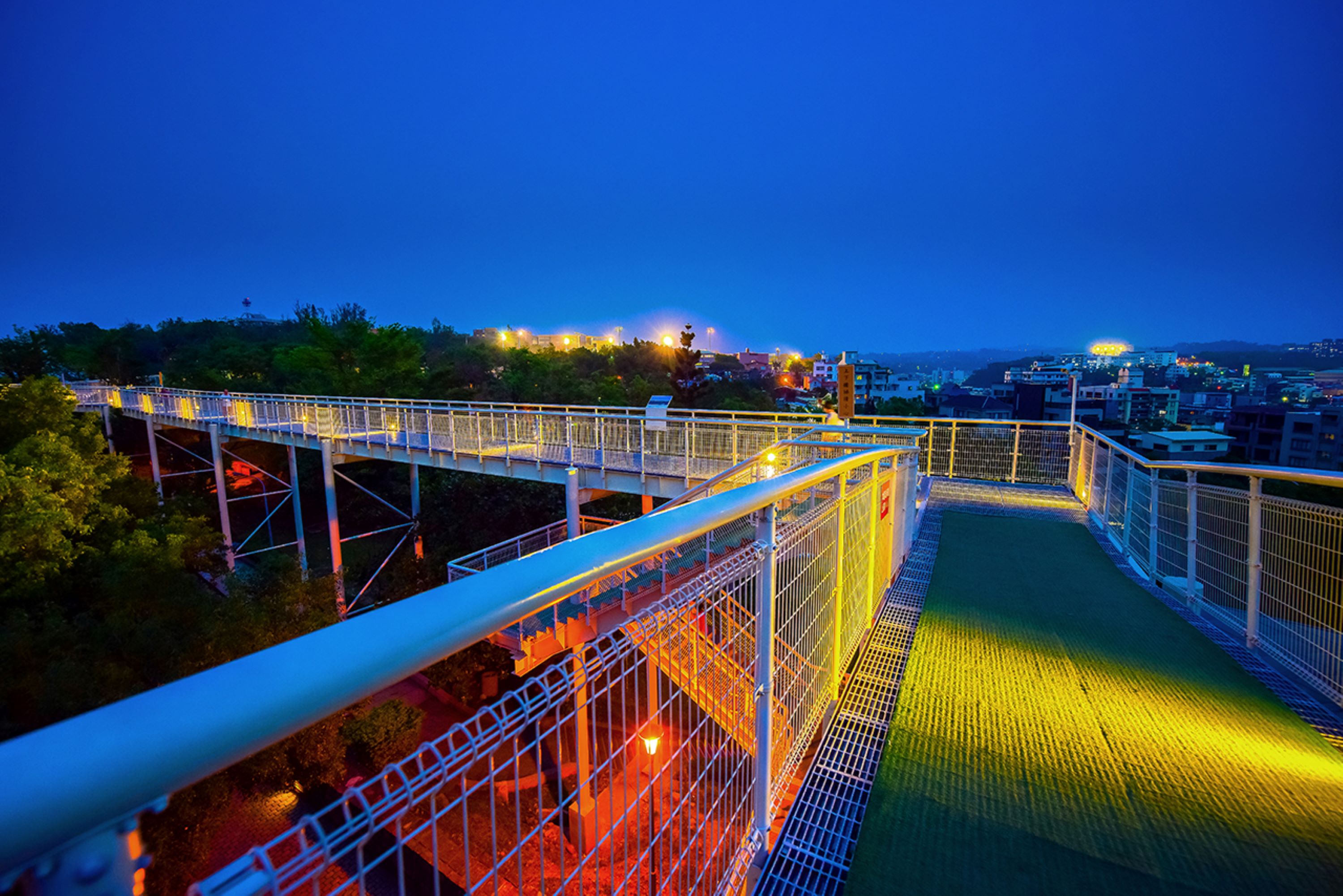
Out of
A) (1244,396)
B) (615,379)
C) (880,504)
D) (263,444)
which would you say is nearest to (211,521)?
(263,444)

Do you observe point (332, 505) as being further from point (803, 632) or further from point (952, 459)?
point (803, 632)

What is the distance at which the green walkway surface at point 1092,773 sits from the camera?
7.79 ft

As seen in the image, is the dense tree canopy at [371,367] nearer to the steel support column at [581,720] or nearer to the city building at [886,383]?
the steel support column at [581,720]

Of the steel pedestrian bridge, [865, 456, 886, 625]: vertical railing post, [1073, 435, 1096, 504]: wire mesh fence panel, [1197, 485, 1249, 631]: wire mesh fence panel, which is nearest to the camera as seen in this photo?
the steel pedestrian bridge

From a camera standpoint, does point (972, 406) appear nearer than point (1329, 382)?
No

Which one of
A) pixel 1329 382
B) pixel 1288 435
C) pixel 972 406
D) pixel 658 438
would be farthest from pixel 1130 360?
pixel 658 438

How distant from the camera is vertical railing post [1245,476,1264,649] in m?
4.22

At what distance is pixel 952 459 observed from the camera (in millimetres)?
12688

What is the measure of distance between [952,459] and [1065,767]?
1057 centimetres

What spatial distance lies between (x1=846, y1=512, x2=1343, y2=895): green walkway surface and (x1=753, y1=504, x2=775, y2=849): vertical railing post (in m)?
0.43

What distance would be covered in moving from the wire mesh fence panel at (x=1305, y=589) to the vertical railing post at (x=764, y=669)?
3676 mm

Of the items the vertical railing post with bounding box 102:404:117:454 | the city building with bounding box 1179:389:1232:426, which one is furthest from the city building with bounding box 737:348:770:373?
the vertical railing post with bounding box 102:404:117:454

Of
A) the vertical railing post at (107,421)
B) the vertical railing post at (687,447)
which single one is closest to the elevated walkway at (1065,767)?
the vertical railing post at (687,447)

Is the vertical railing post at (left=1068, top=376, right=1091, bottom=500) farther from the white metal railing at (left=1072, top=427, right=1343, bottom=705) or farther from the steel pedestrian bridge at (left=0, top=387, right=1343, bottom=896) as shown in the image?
the white metal railing at (left=1072, top=427, right=1343, bottom=705)
